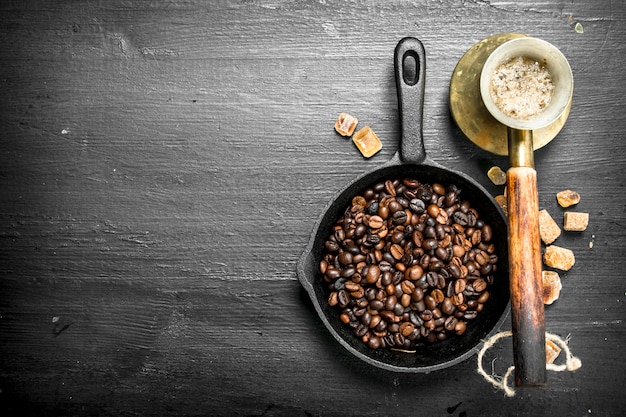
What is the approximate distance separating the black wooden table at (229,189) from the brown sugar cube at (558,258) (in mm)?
37

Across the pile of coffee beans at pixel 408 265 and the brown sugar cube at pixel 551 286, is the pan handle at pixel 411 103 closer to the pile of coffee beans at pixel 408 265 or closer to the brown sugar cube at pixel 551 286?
the pile of coffee beans at pixel 408 265

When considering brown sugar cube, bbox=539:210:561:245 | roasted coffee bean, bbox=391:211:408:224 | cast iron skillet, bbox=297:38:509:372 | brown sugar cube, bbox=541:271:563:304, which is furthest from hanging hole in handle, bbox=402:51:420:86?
brown sugar cube, bbox=541:271:563:304

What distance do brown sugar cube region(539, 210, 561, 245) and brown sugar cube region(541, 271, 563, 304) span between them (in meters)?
0.09

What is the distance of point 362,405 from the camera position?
64.0 inches

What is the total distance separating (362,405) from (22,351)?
0.92 m

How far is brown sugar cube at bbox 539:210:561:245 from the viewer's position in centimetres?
157

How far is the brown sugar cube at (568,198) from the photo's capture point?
5.20ft

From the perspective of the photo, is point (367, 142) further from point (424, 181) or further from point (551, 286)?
point (551, 286)

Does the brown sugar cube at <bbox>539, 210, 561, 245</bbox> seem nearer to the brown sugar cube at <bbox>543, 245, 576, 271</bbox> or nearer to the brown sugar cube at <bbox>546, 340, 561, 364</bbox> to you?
the brown sugar cube at <bbox>543, 245, 576, 271</bbox>

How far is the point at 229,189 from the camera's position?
1625mm

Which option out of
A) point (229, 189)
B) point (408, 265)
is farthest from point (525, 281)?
point (229, 189)

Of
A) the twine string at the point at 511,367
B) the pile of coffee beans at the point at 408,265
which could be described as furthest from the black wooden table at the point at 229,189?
the pile of coffee beans at the point at 408,265

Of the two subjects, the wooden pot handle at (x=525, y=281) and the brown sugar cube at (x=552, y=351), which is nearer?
the wooden pot handle at (x=525, y=281)

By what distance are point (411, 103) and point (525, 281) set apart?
1.56 feet
